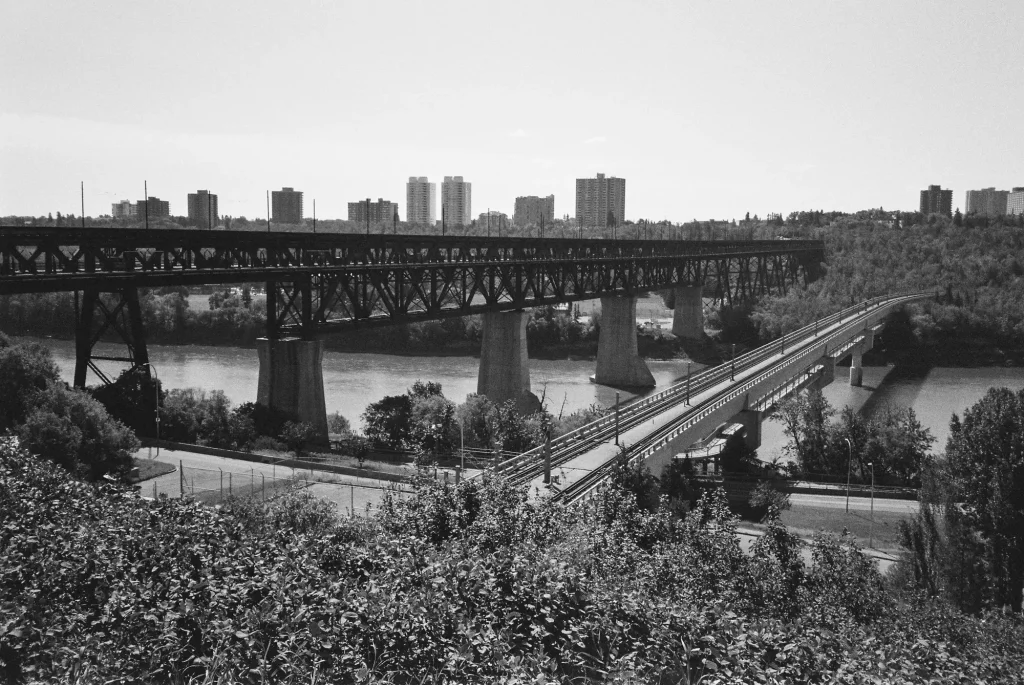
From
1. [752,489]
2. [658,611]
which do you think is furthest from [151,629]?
[752,489]

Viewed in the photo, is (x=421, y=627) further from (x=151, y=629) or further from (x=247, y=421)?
(x=247, y=421)

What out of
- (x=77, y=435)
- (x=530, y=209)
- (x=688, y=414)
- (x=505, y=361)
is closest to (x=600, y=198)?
(x=530, y=209)

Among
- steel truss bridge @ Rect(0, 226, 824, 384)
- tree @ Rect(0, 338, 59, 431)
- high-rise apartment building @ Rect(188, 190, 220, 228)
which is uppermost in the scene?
high-rise apartment building @ Rect(188, 190, 220, 228)

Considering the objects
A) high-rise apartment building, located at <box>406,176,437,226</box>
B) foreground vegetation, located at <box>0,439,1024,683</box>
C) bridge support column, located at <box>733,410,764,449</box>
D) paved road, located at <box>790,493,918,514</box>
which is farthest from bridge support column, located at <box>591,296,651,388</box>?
high-rise apartment building, located at <box>406,176,437,226</box>

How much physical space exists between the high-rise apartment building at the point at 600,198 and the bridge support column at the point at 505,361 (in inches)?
4824

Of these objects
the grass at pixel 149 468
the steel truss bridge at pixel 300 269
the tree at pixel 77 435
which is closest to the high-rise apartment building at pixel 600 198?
the steel truss bridge at pixel 300 269

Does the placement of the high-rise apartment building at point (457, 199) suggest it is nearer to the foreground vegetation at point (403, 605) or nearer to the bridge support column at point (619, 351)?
the bridge support column at point (619, 351)

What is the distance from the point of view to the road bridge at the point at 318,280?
1118 inches

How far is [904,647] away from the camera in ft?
38.9

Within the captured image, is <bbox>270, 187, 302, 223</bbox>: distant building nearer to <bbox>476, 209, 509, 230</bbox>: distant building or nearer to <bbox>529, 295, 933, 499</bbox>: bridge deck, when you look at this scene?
<bbox>476, 209, 509, 230</bbox>: distant building

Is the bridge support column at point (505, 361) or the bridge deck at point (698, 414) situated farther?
the bridge support column at point (505, 361)

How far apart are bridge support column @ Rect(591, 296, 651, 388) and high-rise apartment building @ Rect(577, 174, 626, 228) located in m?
108

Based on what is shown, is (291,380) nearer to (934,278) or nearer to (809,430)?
(809,430)

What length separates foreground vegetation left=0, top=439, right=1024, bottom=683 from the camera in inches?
336
